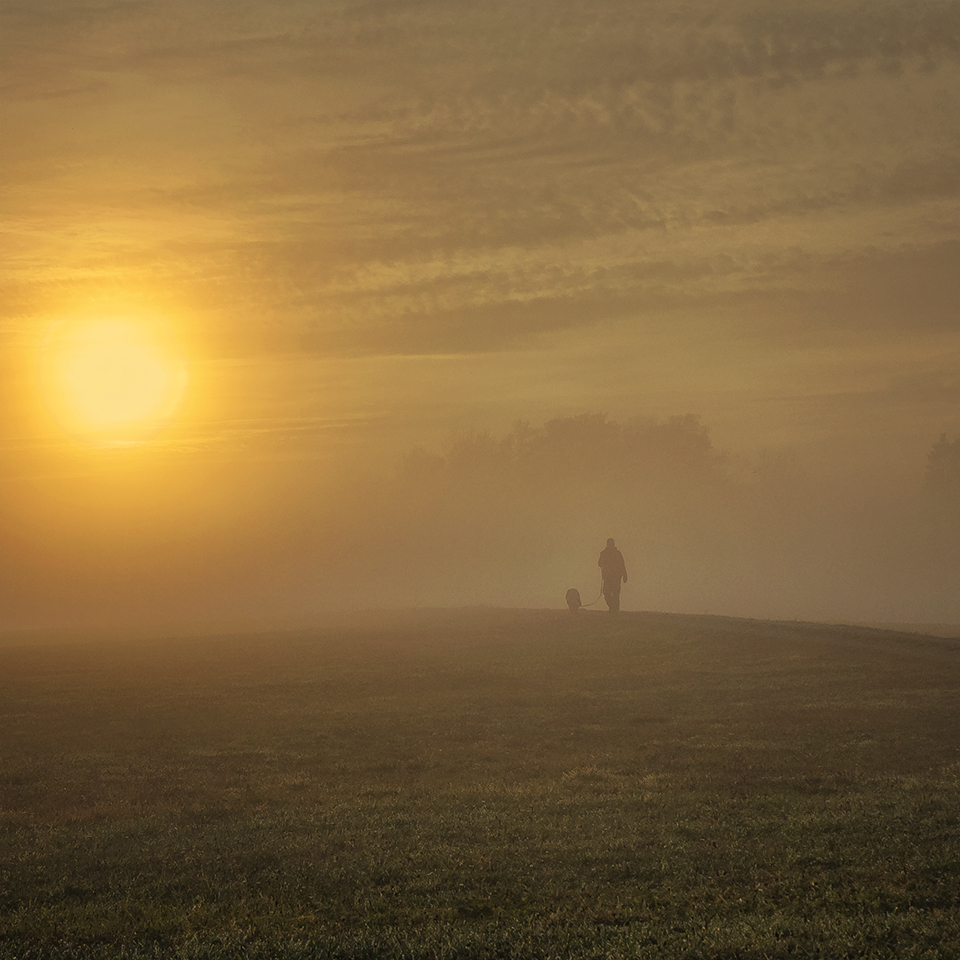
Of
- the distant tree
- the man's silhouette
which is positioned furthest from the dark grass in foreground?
the distant tree

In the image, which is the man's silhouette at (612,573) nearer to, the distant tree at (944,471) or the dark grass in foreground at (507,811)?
the dark grass in foreground at (507,811)

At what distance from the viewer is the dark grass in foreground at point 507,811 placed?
1190cm

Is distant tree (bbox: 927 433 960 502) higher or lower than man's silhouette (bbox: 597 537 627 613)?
higher

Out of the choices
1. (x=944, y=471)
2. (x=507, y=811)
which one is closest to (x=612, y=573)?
(x=507, y=811)

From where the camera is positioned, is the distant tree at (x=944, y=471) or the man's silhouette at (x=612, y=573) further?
the distant tree at (x=944, y=471)

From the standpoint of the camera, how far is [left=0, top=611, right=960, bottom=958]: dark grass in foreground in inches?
468

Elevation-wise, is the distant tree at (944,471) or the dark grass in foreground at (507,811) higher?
the distant tree at (944,471)

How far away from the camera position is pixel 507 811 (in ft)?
58.4

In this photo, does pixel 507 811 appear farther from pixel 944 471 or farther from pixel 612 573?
pixel 944 471

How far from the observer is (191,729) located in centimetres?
2867

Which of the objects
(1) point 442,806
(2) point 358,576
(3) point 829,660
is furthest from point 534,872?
(2) point 358,576

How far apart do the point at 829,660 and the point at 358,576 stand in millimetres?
125680

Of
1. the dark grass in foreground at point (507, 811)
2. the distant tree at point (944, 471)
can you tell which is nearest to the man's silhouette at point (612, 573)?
the dark grass in foreground at point (507, 811)

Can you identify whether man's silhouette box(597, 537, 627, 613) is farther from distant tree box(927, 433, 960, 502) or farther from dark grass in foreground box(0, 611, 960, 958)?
distant tree box(927, 433, 960, 502)
